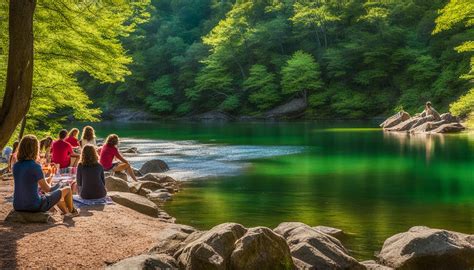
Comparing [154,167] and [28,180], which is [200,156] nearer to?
[154,167]

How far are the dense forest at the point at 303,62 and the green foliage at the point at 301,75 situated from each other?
0.12 meters

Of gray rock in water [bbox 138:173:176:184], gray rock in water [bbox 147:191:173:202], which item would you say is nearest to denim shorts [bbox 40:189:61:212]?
gray rock in water [bbox 147:191:173:202]

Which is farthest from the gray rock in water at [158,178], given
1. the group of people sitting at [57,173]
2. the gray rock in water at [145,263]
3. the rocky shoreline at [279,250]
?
the gray rock in water at [145,263]

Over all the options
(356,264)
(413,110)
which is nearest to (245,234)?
(356,264)

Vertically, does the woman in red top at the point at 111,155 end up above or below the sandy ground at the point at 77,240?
above

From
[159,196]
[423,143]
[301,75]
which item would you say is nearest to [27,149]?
[159,196]

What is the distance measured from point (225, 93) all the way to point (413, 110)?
26.5m

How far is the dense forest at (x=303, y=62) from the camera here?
197 ft

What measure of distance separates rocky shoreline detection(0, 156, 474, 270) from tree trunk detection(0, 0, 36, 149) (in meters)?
1.87

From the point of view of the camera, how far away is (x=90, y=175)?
37.2 feet

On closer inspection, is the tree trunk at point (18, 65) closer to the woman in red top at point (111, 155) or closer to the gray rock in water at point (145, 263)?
the gray rock in water at point (145, 263)

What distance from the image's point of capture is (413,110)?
186 ft

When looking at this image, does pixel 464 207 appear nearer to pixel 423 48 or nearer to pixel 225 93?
pixel 423 48

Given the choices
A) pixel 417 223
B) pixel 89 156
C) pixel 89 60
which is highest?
pixel 89 60
